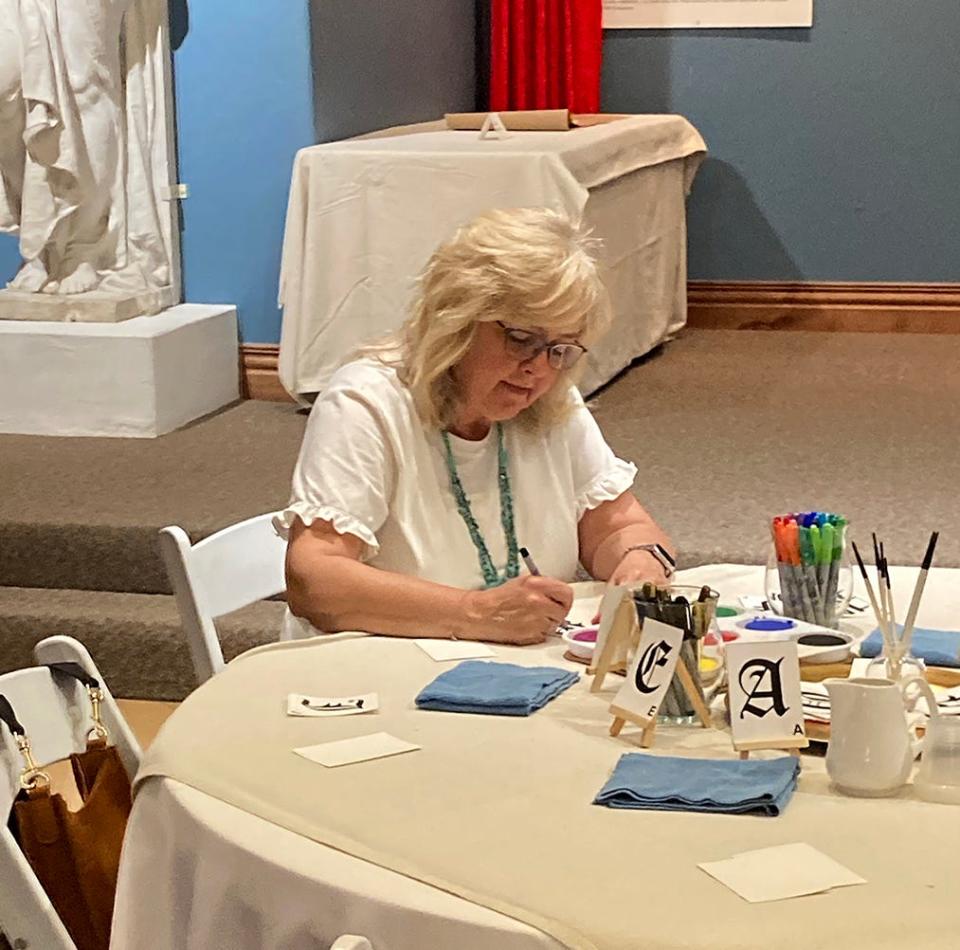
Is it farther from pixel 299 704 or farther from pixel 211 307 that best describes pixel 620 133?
pixel 299 704

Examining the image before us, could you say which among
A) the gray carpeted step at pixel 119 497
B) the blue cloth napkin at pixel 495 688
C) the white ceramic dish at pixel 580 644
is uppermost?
the blue cloth napkin at pixel 495 688

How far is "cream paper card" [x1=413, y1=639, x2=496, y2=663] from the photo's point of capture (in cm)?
180

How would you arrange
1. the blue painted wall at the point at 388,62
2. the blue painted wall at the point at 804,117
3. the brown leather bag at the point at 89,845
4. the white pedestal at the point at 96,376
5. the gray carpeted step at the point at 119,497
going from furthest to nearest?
1. the blue painted wall at the point at 804,117
2. the blue painted wall at the point at 388,62
3. the white pedestal at the point at 96,376
4. the gray carpeted step at the point at 119,497
5. the brown leather bag at the point at 89,845

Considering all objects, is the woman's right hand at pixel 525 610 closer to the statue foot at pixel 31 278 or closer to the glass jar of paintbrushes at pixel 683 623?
the glass jar of paintbrushes at pixel 683 623

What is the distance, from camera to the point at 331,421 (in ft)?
6.93

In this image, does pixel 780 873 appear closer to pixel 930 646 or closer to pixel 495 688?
pixel 495 688

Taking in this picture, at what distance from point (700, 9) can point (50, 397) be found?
3.01 metres

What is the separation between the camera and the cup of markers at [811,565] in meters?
1.84

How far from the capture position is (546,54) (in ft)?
20.7

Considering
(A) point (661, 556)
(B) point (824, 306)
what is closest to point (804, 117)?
(B) point (824, 306)

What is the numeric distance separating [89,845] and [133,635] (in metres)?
1.84

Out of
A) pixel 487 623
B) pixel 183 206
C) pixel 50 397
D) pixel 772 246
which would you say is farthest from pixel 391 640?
pixel 772 246

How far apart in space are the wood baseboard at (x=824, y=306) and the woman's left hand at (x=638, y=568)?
436 centimetres

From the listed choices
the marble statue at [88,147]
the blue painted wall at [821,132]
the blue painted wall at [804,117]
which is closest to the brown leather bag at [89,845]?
the marble statue at [88,147]
